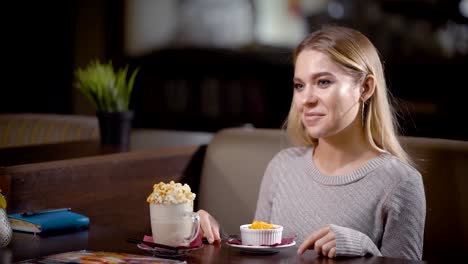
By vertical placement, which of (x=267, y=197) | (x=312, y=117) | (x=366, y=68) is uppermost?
(x=366, y=68)

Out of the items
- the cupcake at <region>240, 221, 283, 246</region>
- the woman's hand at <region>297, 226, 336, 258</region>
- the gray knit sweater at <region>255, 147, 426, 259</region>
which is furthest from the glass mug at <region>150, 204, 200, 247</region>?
the gray knit sweater at <region>255, 147, 426, 259</region>

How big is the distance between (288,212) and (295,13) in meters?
2.01

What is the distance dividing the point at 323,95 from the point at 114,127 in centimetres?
119

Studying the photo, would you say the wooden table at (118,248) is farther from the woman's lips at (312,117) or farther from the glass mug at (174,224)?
the woman's lips at (312,117)

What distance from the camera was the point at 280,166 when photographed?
255cm

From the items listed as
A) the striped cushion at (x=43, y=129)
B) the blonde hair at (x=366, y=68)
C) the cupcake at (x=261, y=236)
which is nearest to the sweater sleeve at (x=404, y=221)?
the blonde hair at (x=366, y=68)

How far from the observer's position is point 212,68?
4594 mm

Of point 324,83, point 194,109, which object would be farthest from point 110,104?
point 194,109

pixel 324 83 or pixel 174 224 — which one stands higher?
pixel 324 83

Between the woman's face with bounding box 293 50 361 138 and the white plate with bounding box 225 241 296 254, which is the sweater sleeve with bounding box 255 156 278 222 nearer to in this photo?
the woman's face with bounding box 293 50 361 138

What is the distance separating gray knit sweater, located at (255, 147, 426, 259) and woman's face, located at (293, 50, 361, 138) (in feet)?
0.50

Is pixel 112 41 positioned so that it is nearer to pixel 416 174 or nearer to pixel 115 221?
pixel 115 221

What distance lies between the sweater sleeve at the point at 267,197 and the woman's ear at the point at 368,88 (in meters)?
0.37

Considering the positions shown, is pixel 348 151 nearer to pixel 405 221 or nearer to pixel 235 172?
pixel 405 221
